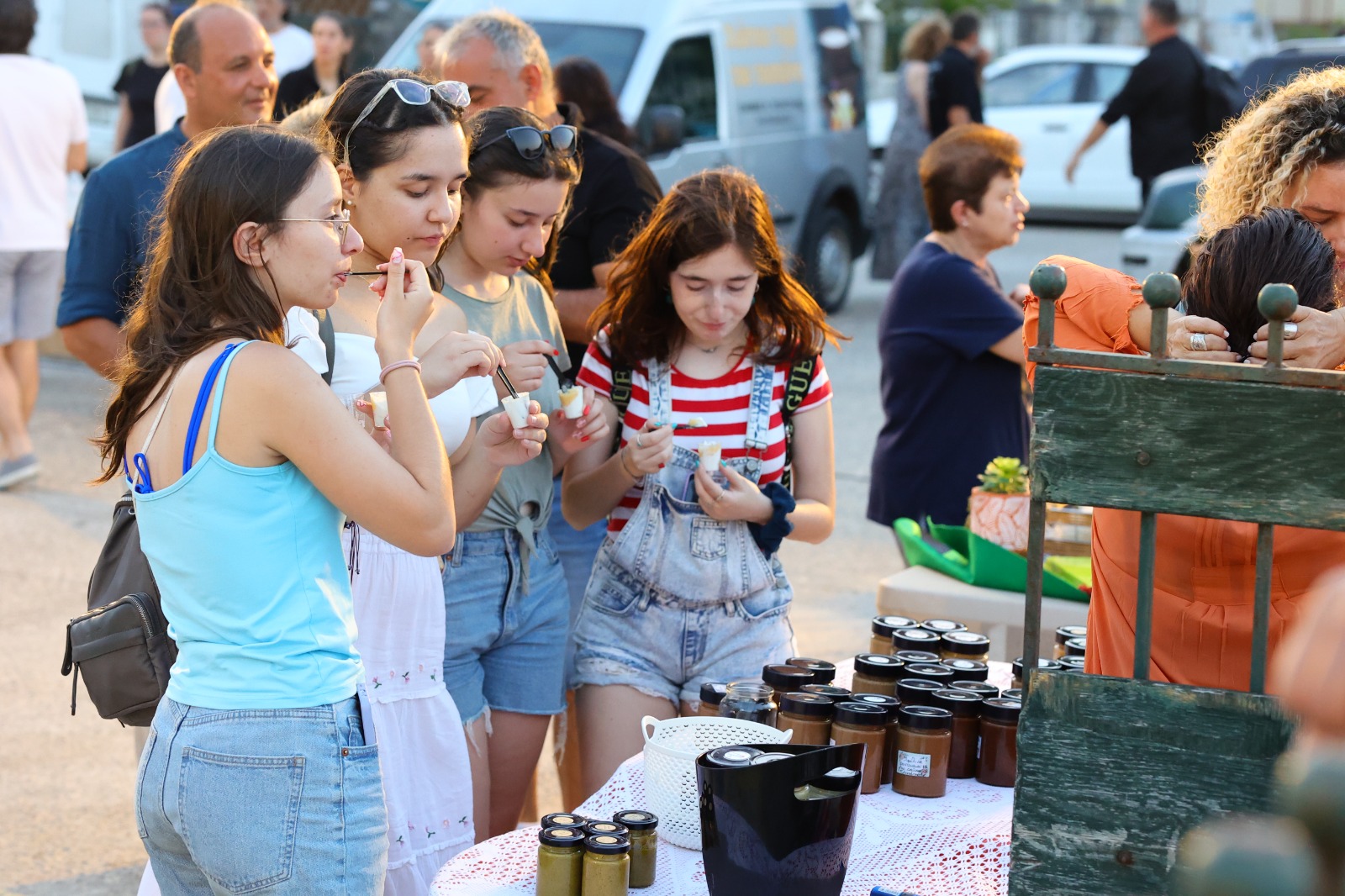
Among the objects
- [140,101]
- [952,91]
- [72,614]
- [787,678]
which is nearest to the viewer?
[787,678]

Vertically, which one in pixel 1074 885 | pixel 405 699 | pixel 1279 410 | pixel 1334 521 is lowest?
pixel 405 699

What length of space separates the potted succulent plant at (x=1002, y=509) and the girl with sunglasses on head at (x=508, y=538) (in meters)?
1.11

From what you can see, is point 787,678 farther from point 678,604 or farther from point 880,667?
point 678,604

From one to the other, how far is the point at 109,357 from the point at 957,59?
8148mm

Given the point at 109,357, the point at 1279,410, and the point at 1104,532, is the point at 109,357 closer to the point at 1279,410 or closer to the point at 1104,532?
the point at 1104,532

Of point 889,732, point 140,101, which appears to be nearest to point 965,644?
point 889,732

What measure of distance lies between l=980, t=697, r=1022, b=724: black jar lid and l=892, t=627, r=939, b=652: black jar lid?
0.41m

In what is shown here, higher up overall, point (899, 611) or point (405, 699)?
point (405, 699)

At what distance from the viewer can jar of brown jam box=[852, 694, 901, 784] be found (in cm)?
229

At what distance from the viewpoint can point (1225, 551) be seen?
182 cm

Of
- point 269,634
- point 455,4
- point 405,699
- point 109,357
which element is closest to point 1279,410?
point 269,634

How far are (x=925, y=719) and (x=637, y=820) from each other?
1.78ft

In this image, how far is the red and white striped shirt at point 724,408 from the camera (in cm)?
295

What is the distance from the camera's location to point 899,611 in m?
3.57
